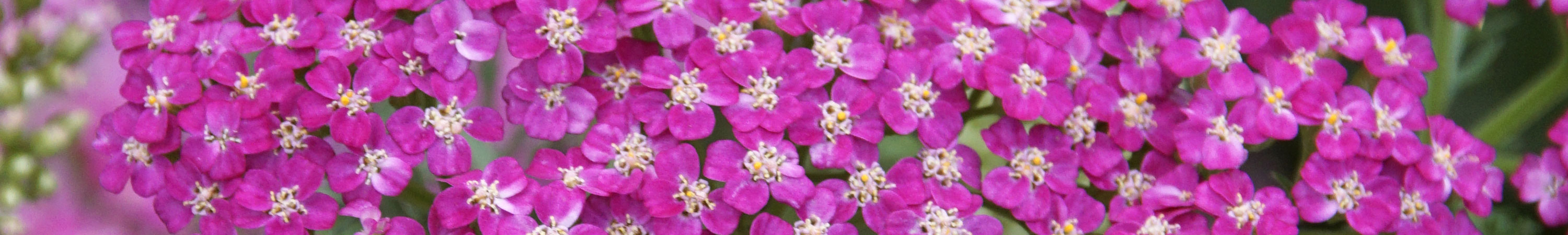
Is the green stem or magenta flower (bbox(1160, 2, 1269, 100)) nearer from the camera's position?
magenta flower (bbox(1160, 2, 1269, 100))

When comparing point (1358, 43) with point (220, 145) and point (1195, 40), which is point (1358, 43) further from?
point (220, 145)

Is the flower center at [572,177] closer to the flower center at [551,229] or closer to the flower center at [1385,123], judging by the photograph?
the flower center at [551,229]

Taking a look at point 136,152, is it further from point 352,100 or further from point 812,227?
point 812,227

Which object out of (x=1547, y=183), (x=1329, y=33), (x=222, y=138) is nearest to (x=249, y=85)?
(x=222, y=138)

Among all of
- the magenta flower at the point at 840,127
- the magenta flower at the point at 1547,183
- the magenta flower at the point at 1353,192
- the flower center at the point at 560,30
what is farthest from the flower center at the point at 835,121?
the magenta flower at the point at 1547,183

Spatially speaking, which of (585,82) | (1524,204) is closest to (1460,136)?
(1524,204)

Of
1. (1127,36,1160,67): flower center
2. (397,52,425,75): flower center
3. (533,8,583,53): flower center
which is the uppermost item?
(533,8,583,53): flower center

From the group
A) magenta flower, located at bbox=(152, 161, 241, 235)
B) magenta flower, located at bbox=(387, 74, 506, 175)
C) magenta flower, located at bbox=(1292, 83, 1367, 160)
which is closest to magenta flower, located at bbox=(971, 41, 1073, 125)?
magenta flower, located at bbox=(1292, 83, 1367, 160)

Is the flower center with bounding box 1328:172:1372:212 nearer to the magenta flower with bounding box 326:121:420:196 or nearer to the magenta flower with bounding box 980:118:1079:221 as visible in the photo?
the magenta flower with bounding box 980:118:1079:221
